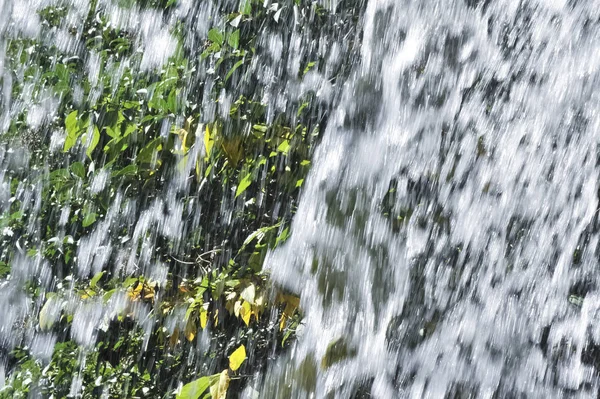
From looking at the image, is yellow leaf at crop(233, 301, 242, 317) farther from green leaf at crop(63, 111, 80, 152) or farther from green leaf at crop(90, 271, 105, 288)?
green leaf at crop(63, 111, 80, 152)

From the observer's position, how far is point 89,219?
2.54 metres

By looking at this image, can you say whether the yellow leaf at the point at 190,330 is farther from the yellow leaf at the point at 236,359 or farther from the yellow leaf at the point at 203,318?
the yellow leaf at the point at 236,359

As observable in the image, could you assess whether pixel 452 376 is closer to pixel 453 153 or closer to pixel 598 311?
pixel 598 311

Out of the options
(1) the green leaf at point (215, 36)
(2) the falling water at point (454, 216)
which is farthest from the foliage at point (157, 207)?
(2) the falling water at point (454, 216)

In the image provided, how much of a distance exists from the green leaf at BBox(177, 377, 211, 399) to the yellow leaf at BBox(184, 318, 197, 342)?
0.36m

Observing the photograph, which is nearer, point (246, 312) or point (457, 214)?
point (457, 214)

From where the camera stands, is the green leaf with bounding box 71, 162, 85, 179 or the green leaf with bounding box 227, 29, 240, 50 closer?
the green leaf with bounding box 227, 29, 240, 50

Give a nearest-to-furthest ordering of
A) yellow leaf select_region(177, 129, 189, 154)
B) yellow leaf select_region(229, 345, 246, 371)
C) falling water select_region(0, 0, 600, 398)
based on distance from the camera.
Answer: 1. falling water select_region(0, 0, 600, 398)
2. yellow leaf select_region(229, 345, 246, 371)
3. yellow leaf select_region(177, 129, 189, 154)

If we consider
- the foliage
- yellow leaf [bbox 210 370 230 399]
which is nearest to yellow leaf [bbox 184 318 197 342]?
the foliage

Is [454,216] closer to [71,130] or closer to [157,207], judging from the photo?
[157,207]

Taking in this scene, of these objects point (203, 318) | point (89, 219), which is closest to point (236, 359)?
point (203, 318)

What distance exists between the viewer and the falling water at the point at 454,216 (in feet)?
4.95

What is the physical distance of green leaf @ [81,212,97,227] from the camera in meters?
2.53

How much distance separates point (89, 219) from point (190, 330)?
0.52 m
